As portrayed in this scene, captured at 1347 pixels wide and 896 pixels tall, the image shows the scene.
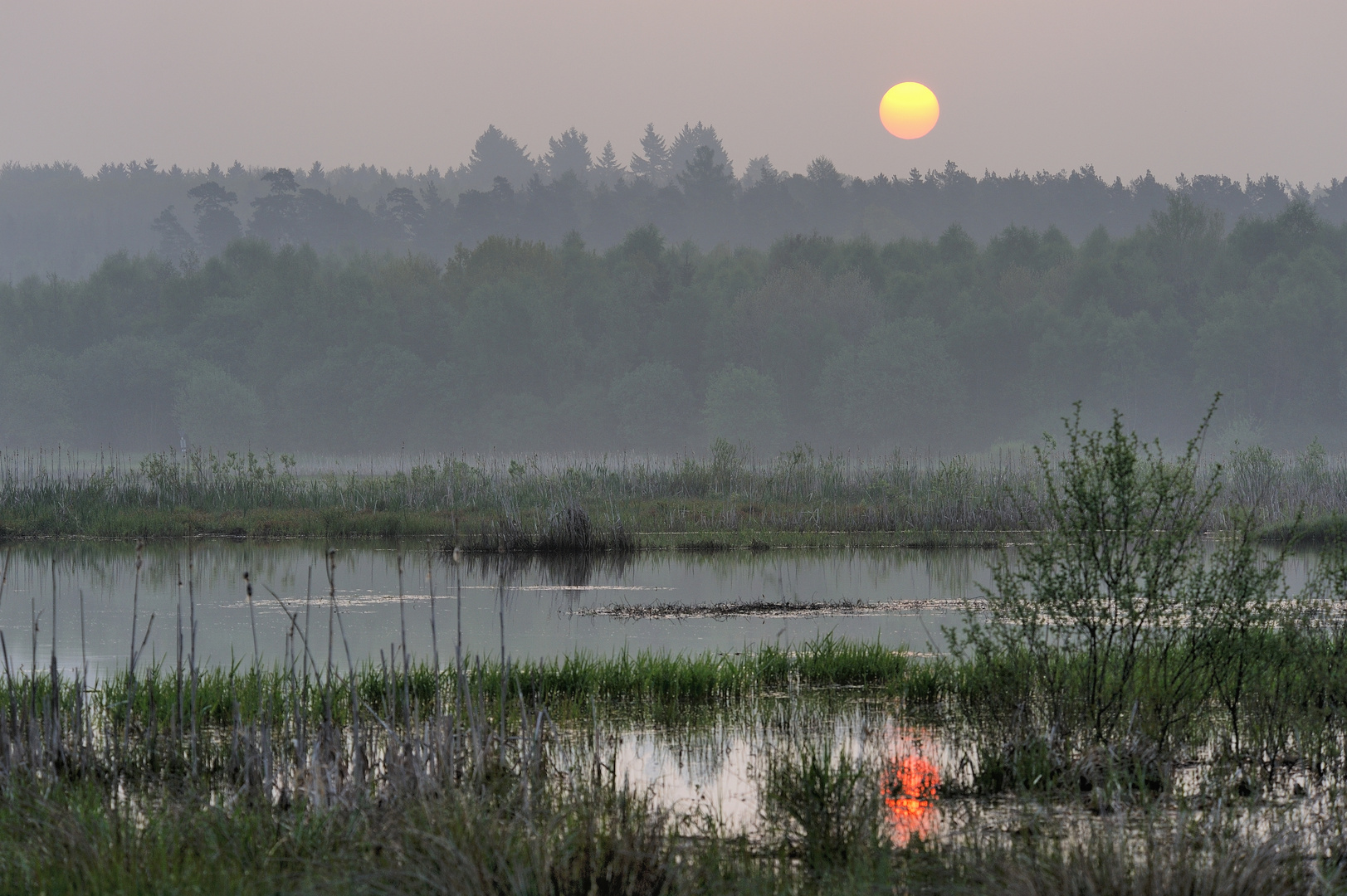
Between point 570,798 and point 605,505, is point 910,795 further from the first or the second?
point 605,505

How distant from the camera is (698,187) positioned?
111312 mm

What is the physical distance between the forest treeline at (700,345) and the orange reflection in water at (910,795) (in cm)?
6635

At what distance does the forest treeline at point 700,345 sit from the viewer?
250 ft

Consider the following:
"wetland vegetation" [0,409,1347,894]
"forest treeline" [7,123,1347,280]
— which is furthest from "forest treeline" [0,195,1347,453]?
"wetland vegetation" [0,409,1347,894]

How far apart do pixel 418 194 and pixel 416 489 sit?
102 meters

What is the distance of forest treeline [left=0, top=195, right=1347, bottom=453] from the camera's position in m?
76.1

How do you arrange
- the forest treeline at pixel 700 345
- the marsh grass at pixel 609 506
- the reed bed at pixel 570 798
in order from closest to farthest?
the reed bed at pixel 570 798 < the marsh grass at pixel 609 506 < the forest treeline at pixel 700 345

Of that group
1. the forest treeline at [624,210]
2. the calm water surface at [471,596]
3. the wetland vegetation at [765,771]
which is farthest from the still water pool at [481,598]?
the forest treeline at [624,210]

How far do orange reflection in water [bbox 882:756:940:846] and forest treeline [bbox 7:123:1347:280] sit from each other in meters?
87.3

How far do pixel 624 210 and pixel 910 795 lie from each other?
354ft

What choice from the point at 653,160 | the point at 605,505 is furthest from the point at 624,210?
the point at 605,505

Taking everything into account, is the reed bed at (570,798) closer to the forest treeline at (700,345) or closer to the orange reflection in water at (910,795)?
the orange reflection in water at (910,795)

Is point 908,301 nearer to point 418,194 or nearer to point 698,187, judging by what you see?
point 698,187

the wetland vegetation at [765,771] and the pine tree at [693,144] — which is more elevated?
the pine tree at [693,144]
